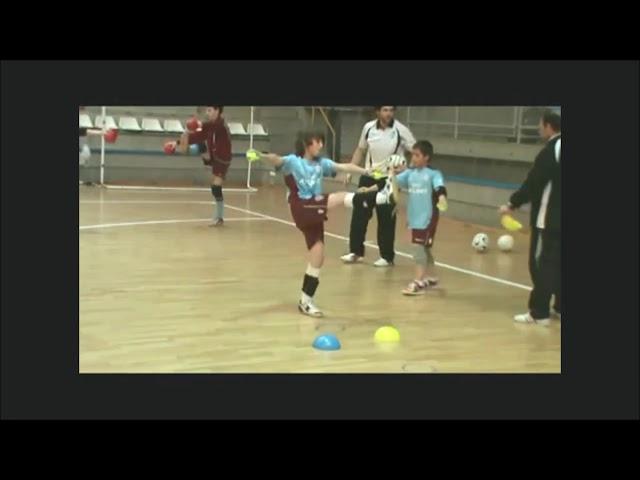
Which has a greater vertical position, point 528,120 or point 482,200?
point 528,120

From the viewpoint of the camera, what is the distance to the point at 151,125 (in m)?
14.2

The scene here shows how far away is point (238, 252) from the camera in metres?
8.48

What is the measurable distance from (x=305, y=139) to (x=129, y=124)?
8890 mm

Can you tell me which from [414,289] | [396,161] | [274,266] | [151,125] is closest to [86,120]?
[151,125]

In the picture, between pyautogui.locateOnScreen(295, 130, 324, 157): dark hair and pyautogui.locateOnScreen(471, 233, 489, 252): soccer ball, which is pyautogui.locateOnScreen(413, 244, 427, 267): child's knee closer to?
pyautogui.locateOnScreen(295, 130, 324, 157): dark hair

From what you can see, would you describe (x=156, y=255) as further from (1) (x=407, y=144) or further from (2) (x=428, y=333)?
(2) (x=428, y=333)

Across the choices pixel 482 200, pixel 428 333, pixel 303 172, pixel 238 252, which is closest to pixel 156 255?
pixel 238 252

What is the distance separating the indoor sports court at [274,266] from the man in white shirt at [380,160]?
0.69ft

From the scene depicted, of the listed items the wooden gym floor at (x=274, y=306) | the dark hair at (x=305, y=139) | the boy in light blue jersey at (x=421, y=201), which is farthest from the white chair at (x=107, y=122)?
the dark hair at (x=305, y=139)

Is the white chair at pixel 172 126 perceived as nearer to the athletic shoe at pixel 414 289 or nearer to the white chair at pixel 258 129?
the white chair at pixel 258 129

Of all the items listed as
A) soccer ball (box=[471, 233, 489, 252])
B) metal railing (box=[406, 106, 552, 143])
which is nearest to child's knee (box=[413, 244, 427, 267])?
soccer ball (box=[471, 233, 489, 252])

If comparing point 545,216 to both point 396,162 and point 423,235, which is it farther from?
point 396,162

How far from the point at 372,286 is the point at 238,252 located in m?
1.89

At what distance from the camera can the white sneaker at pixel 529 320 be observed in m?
5.91
